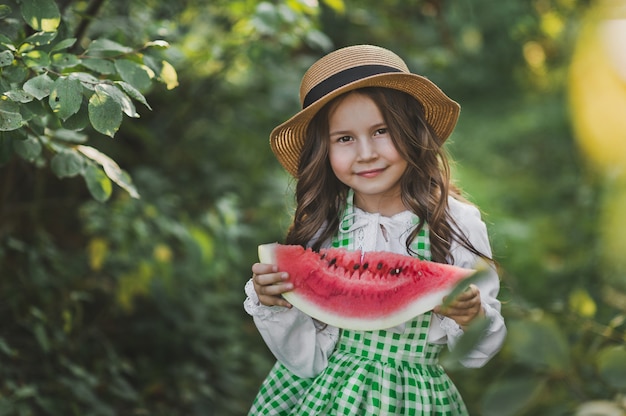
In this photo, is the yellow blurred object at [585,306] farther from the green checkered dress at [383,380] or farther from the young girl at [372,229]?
the green checkered dress at [383,380]

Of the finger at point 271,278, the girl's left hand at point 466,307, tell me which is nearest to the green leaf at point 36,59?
the finger at point 271,278

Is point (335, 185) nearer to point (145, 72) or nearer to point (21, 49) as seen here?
point (145, 72)

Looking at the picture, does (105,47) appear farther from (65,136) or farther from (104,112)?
(65,136)

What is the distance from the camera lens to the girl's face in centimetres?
180

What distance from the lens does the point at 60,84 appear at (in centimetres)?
148

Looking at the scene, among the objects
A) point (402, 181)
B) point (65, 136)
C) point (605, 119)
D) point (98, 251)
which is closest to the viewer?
point (402, 181)

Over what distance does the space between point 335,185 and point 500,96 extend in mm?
7124

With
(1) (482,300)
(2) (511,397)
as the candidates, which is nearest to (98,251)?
(1) (482,300)

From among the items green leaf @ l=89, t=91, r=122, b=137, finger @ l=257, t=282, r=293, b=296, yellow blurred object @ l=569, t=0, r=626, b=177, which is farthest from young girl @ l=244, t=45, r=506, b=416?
yellow blurred object @ l=569, t=0, r=626, b=177

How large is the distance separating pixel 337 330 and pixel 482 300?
1.44 ft

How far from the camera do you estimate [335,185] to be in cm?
204

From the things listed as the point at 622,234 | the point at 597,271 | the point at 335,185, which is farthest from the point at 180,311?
the point at 622,234

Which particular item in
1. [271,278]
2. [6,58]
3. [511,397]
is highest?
[6,58]

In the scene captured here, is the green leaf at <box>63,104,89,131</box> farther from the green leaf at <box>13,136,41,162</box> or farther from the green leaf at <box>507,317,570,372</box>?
the green leaf at <box>507,317,570,372</box>
